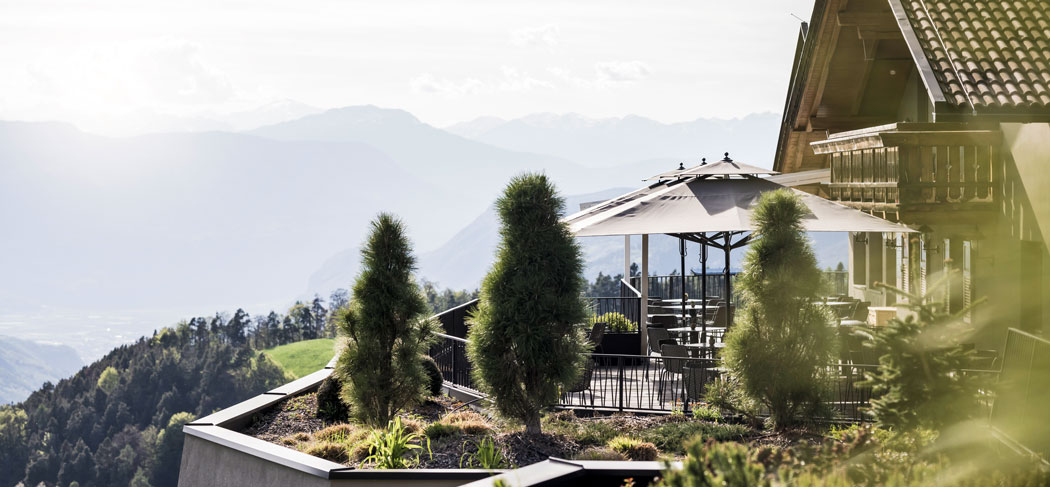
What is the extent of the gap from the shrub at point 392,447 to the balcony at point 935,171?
7.85 meters

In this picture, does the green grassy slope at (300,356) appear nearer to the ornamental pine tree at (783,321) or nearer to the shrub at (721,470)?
the ornamental pine tree at (783,321)

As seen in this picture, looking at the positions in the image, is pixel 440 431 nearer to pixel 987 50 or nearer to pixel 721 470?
pixel 721 470

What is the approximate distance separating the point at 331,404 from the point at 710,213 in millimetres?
5353

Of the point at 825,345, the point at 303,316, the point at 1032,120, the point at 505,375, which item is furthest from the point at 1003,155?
the point at 303,316

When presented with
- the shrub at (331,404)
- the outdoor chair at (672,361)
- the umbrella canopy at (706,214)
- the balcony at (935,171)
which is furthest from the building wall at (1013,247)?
the shrub at (331,404)

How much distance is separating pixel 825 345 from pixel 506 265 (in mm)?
3322

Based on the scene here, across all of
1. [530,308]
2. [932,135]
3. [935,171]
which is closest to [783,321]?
[530,308]

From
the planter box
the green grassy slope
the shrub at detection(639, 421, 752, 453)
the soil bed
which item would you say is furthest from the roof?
the green grassy slope

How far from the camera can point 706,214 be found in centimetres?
1270

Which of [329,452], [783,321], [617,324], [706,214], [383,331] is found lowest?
[329,452]

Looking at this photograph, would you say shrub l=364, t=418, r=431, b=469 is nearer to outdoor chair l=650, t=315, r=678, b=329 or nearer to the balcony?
the balcony

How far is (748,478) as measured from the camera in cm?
484

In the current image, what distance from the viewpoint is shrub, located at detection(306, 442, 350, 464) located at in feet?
31.3

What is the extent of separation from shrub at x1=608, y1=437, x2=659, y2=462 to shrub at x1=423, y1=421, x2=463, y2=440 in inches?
70.9
